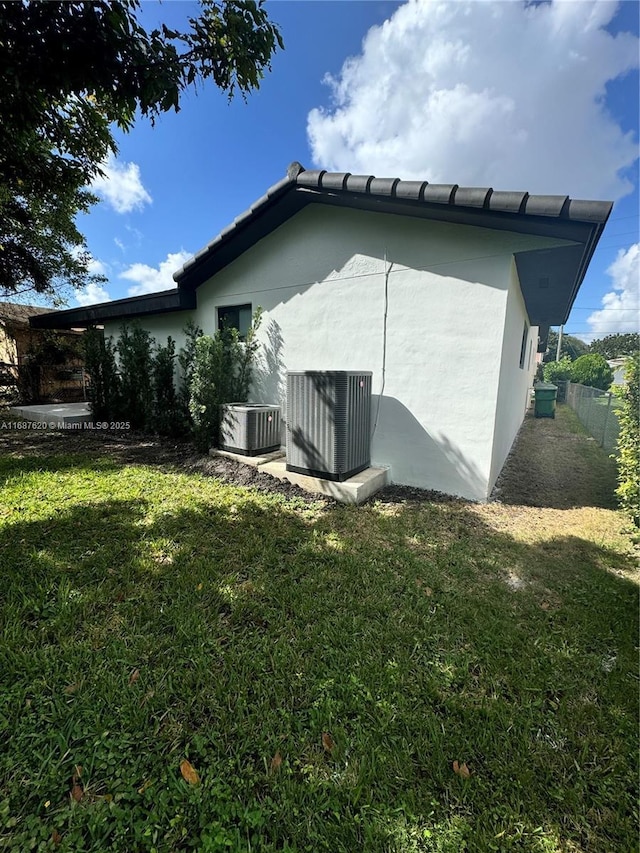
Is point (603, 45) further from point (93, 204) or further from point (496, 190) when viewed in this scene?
point (93, 204)

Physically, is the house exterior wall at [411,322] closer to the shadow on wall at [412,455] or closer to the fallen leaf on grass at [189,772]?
the shadow on wall at [412,455]

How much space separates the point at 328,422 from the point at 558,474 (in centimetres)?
431

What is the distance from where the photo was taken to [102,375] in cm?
834

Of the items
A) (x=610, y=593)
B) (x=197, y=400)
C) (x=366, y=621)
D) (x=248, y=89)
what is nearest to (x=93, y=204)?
(x=197, y=400)

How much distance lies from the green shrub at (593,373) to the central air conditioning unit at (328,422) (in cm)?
2057

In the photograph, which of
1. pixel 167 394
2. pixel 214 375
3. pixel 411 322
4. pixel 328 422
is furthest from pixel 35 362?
pixel 411 322

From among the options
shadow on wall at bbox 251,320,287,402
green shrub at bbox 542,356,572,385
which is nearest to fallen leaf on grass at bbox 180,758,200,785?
A: shadow on wall at bbox 251,320,287,402

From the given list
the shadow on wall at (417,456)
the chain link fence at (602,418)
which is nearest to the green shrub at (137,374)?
the shadow on wall at (417,456)

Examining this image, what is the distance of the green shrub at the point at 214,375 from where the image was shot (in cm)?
578

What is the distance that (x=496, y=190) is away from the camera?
349 centimetres

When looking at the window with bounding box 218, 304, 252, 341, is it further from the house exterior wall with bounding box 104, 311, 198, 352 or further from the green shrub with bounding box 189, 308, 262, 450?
the house exterior wall with bounding box 104, 311, 198, 352

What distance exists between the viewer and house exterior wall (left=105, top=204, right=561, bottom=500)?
411 cm

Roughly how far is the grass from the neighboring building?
11.8 m

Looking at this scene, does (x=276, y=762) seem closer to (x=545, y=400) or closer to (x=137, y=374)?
(x=137, y=374)
